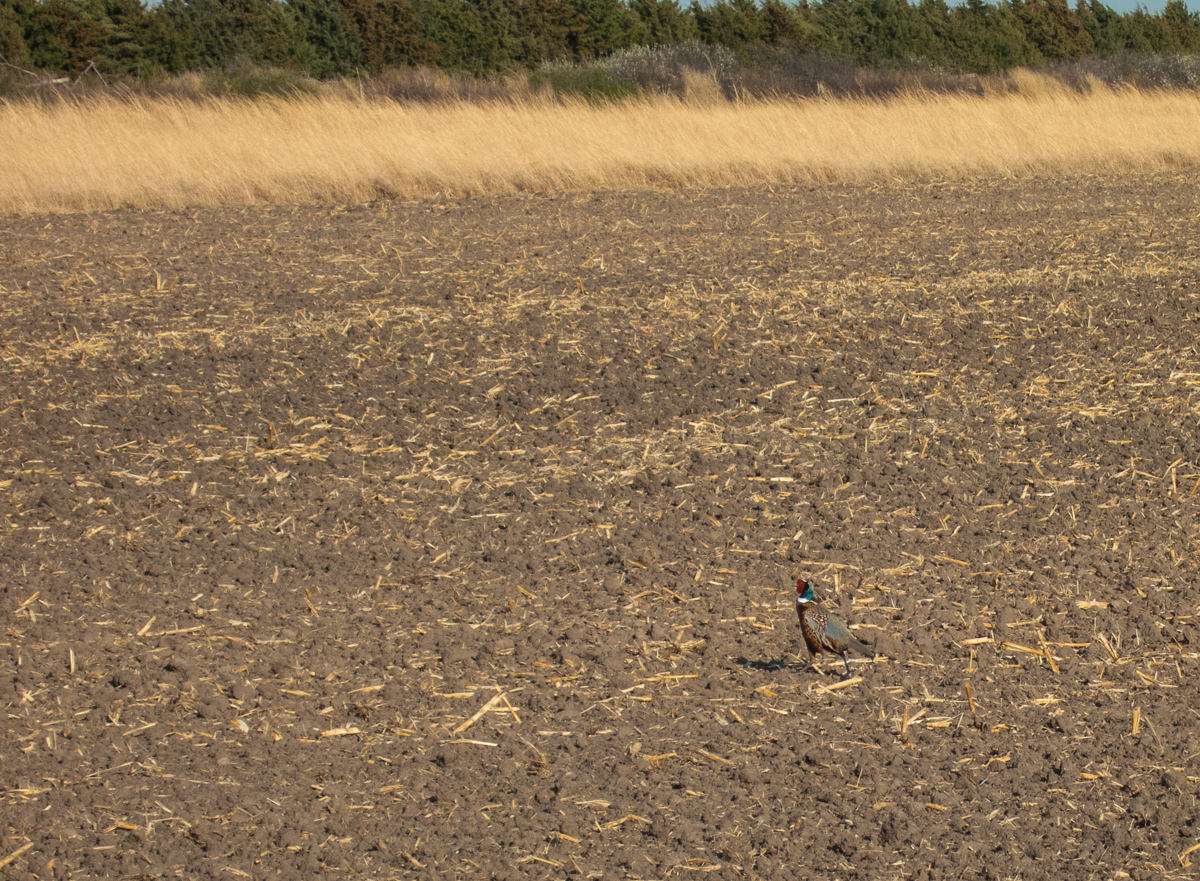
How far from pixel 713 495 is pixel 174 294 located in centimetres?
437

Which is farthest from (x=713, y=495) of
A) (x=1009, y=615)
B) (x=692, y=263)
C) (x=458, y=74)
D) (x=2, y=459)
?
(x=458, y=74)

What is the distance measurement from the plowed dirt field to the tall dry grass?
3793 millimetres

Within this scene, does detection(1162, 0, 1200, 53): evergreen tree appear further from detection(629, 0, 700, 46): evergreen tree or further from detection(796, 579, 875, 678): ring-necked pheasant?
detection(796, 579, 875, 678): ring-necked pheasant

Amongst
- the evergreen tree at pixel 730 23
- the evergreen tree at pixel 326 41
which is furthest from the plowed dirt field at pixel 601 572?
the evergreen tree at pixel 730 23

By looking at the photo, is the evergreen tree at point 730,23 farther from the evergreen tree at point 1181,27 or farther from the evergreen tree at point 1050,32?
the evergreen tree at point 1181,27

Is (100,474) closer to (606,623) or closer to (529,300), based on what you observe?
(606,623)

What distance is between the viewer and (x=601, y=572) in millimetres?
4242

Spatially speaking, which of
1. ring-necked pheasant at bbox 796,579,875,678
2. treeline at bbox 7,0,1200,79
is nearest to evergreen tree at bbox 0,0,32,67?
treeline at bbox 7,0,1200,79

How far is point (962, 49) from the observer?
78.8 feet

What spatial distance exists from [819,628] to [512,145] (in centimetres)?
1014

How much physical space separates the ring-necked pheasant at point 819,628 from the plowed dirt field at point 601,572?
146mm

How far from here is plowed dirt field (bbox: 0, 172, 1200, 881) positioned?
298 cm

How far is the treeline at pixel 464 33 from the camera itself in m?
21.6

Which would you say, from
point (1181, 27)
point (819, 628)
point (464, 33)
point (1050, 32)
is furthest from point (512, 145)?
point (1181, 27)
